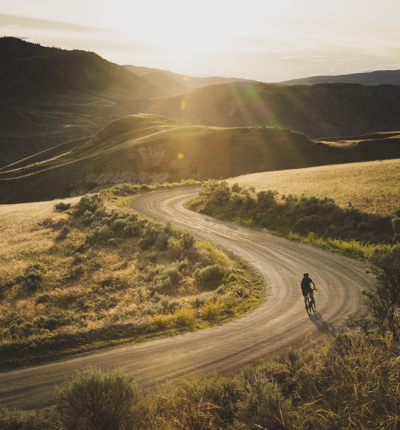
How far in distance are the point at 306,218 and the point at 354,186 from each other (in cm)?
909

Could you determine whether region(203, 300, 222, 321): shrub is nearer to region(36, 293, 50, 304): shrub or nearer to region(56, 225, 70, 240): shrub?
region(36, 293, 50, 304): shrub

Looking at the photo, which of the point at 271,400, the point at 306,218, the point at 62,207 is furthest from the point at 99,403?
the point at 62,207

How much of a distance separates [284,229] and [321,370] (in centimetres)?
2122

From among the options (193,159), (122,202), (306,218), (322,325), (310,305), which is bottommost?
(322,325)

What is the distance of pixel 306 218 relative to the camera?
27.0 meters

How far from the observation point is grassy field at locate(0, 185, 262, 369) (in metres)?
13.0

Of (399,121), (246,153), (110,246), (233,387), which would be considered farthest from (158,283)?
(399,121)

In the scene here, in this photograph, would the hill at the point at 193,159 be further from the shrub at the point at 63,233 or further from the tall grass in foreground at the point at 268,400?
the tall grass in foreground at the point at 268,400

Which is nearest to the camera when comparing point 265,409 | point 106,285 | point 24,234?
point 265,409

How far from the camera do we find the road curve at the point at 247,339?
926 centimetres

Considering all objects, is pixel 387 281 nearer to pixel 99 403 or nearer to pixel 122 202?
pixel 99 403

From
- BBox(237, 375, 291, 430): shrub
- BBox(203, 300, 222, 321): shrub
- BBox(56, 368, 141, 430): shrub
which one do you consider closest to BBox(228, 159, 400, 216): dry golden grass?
BBox(203, 300, 222, 321): shrub

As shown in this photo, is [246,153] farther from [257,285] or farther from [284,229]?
[257,285]

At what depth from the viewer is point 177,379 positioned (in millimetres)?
9031
